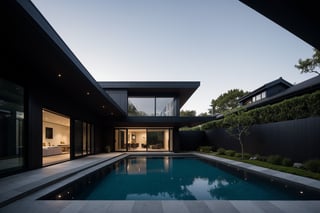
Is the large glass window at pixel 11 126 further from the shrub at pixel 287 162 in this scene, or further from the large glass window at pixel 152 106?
the large glass window at pixel 152 106

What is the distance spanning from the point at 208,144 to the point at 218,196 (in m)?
14.9

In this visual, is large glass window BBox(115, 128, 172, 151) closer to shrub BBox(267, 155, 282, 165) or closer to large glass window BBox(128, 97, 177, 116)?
large glass window BBox(128, 97, 177, 116)

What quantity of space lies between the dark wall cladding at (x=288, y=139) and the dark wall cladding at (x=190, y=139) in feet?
27.2

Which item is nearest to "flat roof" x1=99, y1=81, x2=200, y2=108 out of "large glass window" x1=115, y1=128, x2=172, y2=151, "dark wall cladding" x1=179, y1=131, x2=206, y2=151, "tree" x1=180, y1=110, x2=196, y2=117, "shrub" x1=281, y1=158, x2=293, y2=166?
"large glass window" x1=115, y1=128, x2=172, y2=151

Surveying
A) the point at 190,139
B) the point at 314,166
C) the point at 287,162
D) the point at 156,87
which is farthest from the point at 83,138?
the point at 314,166

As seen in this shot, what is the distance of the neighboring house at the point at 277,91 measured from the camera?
1260cm

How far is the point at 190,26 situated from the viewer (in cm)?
1313

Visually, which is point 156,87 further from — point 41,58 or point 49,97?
point 41,58

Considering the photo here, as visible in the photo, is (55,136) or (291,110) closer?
(291,110)

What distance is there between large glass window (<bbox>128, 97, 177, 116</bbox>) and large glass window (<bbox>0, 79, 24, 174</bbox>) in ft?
35.5

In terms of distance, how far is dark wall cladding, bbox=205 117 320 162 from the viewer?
8.26 m

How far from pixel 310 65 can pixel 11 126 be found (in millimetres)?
18939

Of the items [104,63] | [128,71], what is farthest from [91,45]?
[128,71]

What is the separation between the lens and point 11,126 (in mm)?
6906
